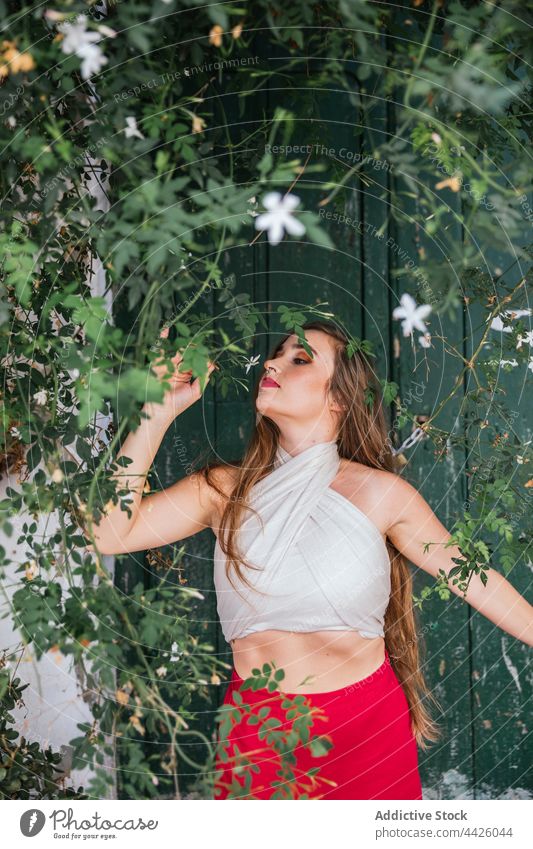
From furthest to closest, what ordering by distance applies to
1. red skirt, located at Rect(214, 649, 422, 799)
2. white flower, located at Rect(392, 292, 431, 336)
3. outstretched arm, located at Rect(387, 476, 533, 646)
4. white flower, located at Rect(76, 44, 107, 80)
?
white flower, located at Rect(392, 292, 431, 336) < outstretched arm, located at Rect(387, 476, 533, 646) < red skirt, located at Rect(214, 649, 422, 799) < white flower, located at Rect(76, 44, 107, 80)

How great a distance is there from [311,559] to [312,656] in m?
0.17

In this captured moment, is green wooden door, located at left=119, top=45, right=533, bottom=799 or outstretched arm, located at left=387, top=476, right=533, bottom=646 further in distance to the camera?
green wooden door, located at left=119, top=45, right=533, bottom=799

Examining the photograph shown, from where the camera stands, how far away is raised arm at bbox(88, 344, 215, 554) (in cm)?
158

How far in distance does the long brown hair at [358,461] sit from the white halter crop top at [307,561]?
0.11 feet

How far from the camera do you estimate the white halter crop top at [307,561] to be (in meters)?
1.60

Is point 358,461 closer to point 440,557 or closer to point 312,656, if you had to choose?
point 440,557

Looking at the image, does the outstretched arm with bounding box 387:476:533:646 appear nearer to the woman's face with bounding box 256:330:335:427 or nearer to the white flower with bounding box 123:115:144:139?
the woman's face with bounding box 256:330:335:427

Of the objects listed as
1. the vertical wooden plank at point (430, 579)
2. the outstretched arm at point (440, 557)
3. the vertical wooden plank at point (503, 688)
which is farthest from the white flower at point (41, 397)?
the vertical wooden plank at point (503, 688)

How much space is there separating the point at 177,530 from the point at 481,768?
0.92 metres

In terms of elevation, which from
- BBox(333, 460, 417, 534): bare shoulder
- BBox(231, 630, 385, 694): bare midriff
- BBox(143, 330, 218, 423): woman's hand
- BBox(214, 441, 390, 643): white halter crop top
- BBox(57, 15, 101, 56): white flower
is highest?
BBox(57, 15, 101, 56): white flower

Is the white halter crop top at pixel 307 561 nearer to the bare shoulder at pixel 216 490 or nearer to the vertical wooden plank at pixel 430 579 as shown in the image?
the bare shoulder at pixel 216 490

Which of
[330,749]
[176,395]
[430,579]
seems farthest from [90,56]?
[430,579]

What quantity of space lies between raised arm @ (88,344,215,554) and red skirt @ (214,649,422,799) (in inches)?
12.1

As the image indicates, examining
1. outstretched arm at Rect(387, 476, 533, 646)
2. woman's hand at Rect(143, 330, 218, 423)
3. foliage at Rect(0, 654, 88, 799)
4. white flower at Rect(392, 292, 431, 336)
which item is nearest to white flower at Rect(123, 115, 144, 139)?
woman's hand at Rect(143, 330, 218, 423)
